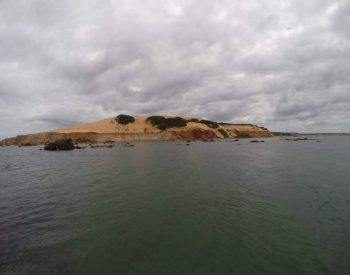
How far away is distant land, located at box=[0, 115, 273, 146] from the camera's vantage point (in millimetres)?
114875

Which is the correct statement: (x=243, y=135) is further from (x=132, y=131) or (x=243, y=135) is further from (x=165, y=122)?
(x=132, y=131)

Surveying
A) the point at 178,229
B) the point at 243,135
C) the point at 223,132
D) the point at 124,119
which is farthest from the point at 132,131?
the point at 178,229

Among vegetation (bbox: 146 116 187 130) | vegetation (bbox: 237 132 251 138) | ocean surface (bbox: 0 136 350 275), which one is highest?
vegetation (bbox: 146 116 187 130)

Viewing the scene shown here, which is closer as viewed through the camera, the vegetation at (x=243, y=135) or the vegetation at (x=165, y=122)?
the vegetation at (x=165, y=122)

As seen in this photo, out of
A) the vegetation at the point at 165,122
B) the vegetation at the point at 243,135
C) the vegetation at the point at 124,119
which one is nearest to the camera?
the vegetation at the point at 165,122

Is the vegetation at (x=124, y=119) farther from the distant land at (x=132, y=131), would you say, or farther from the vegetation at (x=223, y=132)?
the vegetation at (x=223, y=132)

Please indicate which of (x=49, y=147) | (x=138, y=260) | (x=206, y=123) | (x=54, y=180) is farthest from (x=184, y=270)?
(x=206, y=123)

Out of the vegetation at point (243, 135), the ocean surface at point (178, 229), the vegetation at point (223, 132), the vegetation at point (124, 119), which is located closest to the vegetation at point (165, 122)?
the vegetation at point (124, 119)

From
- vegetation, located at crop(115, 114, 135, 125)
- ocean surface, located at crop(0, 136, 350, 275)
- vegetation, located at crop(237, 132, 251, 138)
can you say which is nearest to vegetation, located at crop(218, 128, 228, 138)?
vegetation, located at crop(237, 132, 251, 138)

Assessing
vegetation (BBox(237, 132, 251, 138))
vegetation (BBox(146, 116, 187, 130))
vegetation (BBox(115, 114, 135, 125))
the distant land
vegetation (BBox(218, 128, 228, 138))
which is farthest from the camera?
vegetation (BBox(237, 132, 251, 138))

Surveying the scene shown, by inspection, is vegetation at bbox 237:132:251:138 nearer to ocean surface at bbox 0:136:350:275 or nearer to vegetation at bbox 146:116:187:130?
vegetation at bbox 146:116:187:130

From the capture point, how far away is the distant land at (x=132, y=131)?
115m

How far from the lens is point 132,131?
123m

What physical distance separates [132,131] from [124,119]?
14102 mm
